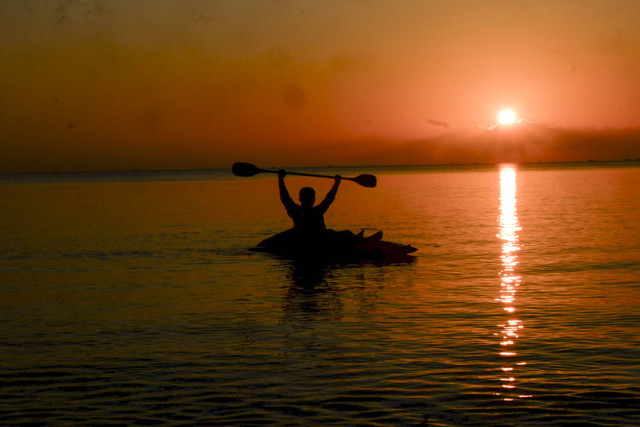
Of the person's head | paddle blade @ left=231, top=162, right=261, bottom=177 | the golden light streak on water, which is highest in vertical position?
paddle blade @ left=231, top=162, right=261, bottom=177

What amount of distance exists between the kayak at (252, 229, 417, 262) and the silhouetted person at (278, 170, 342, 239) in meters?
0.22

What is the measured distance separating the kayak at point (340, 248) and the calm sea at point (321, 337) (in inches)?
19.6

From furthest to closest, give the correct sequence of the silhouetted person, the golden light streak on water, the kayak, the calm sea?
the kayak → the silhouetted person → the golden light streak on water → the calm sea

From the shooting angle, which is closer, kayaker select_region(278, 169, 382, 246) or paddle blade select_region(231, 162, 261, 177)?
kayaker select_region(278, 169, 382, 246)

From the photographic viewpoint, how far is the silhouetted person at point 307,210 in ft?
72.6

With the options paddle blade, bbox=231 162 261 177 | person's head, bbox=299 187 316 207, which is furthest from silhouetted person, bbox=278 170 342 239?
paddle blade, bbox=231 162 261 177

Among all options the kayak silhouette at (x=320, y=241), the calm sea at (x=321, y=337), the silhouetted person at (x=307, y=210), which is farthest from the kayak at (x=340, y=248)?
the calm sea at (x=321, y=337)

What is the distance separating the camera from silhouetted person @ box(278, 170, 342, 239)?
872 inches

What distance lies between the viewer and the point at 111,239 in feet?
101

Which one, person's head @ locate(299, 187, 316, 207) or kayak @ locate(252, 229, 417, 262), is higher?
person's head @ locate(299, 187, 316, 207)

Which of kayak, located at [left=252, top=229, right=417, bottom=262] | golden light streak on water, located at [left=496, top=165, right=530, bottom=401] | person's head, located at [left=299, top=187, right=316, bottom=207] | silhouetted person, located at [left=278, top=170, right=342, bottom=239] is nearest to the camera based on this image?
golden light streak on water, located at [left=496, top=165, right=530, bottom=401]

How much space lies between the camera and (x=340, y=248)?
22750mm

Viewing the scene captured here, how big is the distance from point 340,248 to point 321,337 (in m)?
10.2

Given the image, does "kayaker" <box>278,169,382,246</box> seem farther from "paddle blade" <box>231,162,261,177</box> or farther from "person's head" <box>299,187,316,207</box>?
"paddle blade" <box>231,162,261,177</box>
